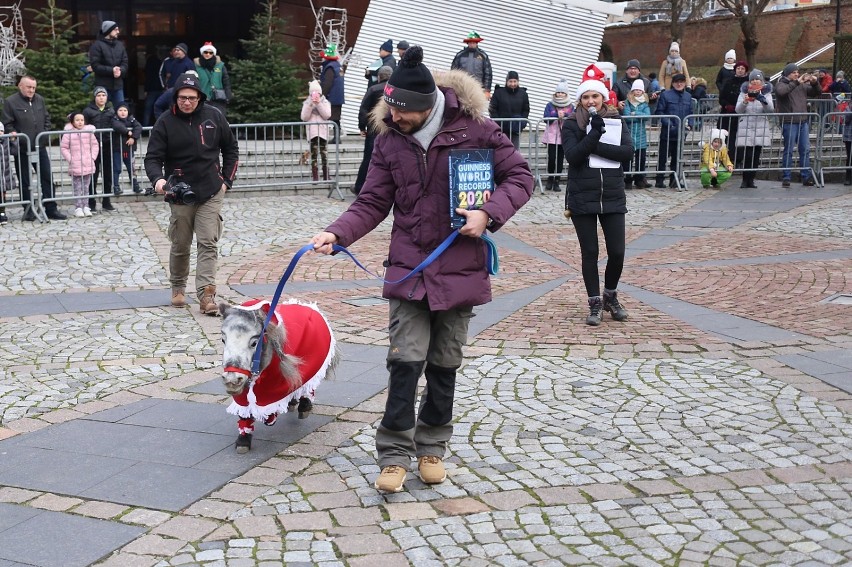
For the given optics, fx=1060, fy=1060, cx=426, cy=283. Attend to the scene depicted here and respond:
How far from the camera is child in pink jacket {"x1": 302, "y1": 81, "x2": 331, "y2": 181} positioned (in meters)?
16.6

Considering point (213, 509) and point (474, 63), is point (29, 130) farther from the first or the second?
point (213, 509)

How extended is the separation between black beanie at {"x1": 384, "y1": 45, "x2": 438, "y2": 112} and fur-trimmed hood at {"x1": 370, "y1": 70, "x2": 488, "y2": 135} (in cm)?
14

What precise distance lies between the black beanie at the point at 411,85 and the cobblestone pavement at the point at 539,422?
Answer: 1875 mm

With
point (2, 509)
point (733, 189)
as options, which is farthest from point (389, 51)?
point (2, 509)

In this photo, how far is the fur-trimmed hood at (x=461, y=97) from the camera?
5.11 meters

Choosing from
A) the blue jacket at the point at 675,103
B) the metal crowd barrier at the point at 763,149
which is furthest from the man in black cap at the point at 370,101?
the metal crowd barrier at the point at 763,149

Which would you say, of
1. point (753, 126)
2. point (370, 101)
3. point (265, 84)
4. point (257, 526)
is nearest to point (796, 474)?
point (257, 526)

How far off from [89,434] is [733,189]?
538 inches

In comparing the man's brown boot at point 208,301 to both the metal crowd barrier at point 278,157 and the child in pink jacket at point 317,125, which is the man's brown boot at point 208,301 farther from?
the child in pink jacket at point 317,125

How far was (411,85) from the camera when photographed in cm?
494

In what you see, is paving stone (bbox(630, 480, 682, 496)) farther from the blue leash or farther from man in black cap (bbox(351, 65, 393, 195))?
man in black cap (bbox(351, 65, 393, 195))

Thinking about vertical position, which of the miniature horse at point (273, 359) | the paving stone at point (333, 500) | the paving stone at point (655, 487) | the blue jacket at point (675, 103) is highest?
the blue jacket at point (675, 103)

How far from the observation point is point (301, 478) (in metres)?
5.36

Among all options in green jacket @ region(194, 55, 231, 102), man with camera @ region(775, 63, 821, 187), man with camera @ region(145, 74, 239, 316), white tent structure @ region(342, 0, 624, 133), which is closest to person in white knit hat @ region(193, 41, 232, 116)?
green jacket @ region(194, 55, 231, 102)
